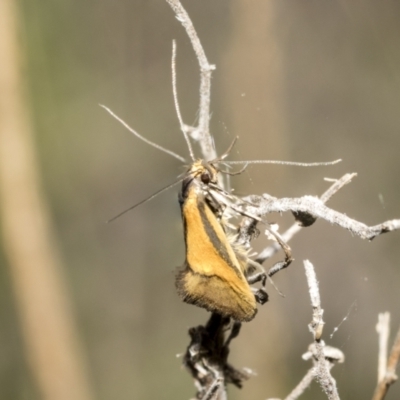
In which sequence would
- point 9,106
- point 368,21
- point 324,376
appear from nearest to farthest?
point 324,376 < point 368,21 < point 9,106

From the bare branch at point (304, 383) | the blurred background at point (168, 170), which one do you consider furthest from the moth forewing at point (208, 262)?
the blurred background at point (168, 170)

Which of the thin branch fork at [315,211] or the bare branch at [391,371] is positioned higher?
the thin branch fork at [315,211]

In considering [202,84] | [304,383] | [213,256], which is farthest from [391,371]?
[202,84]

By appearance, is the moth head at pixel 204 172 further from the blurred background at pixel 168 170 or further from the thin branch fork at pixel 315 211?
the blurred background at pixel 168 170

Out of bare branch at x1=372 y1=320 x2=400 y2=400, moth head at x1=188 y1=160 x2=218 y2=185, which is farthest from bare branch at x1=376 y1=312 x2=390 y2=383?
A: moth head at x1=188 y1=160 x2=218 y2=185

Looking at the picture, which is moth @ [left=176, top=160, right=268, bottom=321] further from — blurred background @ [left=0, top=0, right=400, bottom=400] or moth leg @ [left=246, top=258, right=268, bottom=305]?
blurred background @ [left=0, top=0, right=400, bottom=400]

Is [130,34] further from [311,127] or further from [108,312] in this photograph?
[108,312]

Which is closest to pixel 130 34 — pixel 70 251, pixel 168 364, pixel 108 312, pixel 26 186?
pixel 26 186

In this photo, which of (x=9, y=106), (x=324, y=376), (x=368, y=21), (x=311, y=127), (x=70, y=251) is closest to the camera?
(x=324, y=376)
